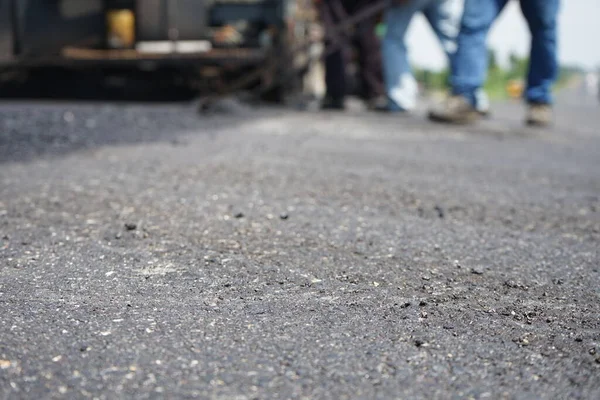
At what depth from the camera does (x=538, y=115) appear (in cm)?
591

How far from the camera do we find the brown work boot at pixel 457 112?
18.2 ft

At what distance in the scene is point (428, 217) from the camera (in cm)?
249

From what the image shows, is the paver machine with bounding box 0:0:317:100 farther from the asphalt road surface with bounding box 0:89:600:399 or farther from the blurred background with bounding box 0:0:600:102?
the asphalt road surface with bounding box 0:89:600:399

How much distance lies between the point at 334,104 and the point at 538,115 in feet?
6.53

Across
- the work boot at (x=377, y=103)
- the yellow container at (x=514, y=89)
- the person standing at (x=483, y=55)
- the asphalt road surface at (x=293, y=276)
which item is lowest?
the yellow container at (x=514, y=89)

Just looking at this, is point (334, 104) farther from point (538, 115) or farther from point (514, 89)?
point (514, 89)

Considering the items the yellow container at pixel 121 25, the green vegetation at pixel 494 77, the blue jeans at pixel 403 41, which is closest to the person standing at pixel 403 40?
the blue jeans at pixel 403 41

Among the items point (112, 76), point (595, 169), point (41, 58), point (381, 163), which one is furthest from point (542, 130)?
point (41, 58)

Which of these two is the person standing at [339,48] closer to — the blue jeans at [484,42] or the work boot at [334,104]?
the work boot at [334,104]

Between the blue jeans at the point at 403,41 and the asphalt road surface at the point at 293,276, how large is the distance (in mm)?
3114

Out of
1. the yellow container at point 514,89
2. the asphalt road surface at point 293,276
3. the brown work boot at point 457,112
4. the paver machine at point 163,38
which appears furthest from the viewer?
the yellow container at point 514,89

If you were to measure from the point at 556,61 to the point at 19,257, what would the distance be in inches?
179

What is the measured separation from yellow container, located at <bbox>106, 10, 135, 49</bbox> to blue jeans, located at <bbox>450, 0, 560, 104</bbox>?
3869mm

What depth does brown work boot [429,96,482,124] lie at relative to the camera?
555cm
